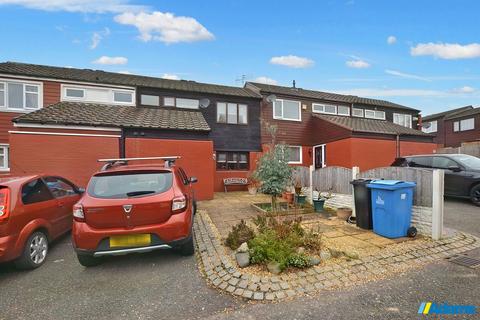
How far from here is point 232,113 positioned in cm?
1528

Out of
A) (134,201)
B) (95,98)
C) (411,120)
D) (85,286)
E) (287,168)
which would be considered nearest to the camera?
(85,286)

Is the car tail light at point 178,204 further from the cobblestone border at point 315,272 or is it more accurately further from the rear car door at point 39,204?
the rear car door at point 39,204

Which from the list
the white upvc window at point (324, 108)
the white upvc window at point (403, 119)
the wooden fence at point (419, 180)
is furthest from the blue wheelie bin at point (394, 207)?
the white upvc window at point (403, 119)

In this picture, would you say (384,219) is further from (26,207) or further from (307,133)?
(307,133)

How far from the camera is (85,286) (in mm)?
3652

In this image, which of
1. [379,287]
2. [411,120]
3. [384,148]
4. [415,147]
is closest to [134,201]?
[379,287]

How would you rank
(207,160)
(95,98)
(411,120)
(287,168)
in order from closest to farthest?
(287,168), (207,160), (95,98), (411,120)

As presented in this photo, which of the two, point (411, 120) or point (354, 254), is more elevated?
point (411, 120)

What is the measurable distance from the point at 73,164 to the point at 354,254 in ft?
33.7

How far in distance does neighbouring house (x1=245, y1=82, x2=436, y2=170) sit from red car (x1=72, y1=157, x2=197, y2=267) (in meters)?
10.2

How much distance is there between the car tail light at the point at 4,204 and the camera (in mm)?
3901

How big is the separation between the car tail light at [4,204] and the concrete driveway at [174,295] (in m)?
0.99

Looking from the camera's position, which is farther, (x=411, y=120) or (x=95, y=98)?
(x=411, y=120)
